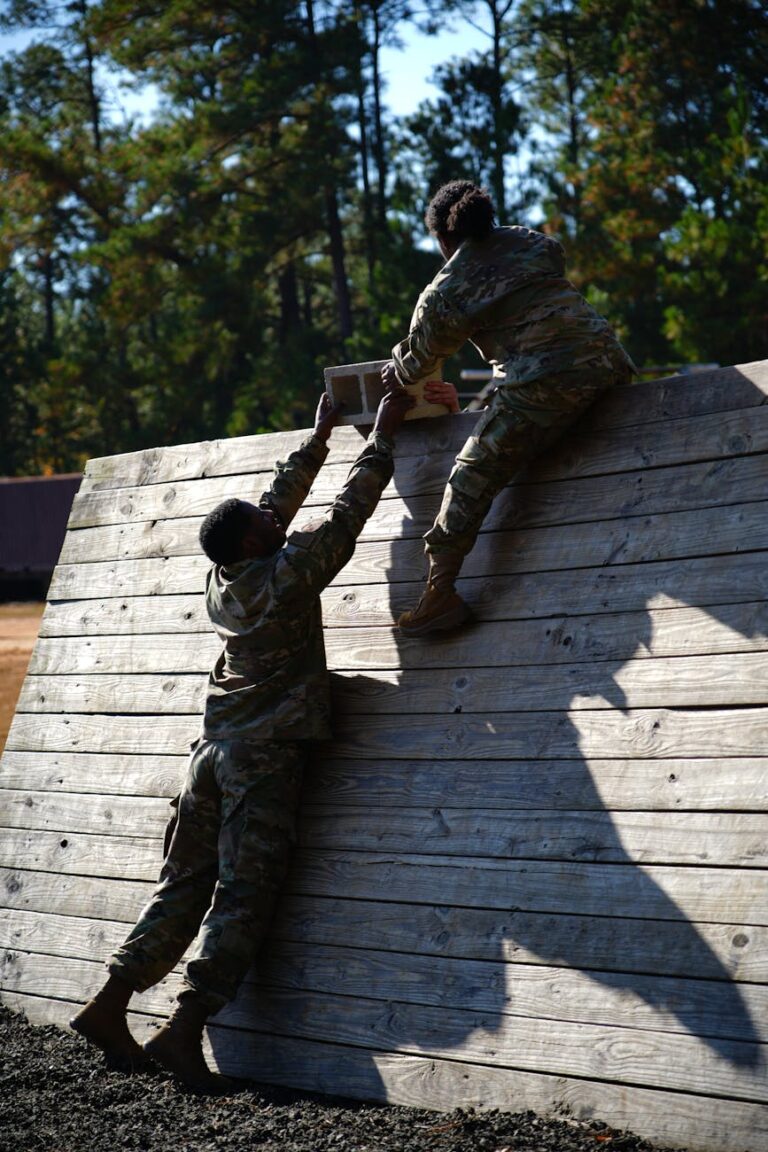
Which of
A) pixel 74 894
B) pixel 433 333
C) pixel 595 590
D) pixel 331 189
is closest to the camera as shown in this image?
pixel 595 590

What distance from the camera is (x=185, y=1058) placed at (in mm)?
4344

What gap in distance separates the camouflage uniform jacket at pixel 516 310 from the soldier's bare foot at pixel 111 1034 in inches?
104

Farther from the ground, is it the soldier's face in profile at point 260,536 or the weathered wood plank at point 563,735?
the soldier's face in profile at point 260,536

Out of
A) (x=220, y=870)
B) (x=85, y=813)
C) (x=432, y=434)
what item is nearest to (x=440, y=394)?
(x=432, y=434)

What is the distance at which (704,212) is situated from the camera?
19.7m

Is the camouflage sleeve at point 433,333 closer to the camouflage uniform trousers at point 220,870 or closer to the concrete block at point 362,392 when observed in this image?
the concrete block at point 362,392

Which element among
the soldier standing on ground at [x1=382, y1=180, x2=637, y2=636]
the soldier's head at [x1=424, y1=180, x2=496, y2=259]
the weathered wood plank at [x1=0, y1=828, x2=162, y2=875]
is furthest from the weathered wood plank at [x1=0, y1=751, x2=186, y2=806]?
the soldier's head at [x1=424, y1=180, x2=496, y2=259]

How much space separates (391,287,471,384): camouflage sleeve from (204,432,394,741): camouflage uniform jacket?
1.42ft

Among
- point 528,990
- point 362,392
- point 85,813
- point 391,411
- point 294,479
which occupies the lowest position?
point 528,990

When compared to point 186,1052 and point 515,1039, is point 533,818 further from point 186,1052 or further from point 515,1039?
point 186,1052

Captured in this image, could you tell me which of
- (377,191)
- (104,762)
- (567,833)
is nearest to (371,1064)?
(567,833)

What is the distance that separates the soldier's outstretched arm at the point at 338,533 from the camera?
15.1 ft

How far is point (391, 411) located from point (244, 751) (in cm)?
142

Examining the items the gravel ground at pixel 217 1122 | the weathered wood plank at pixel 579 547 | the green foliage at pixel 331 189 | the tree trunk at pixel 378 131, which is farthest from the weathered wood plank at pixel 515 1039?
the tree trunk at pixel 378 131
